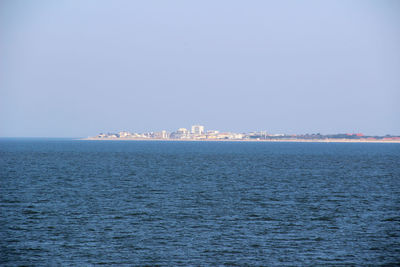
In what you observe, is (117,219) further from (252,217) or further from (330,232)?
(330,232)

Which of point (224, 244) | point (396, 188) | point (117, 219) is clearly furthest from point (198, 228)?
point (396, 188)

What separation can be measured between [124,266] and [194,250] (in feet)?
14.7

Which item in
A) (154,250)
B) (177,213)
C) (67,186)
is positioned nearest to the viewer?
(154,250)

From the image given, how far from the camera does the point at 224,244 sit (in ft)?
90.8

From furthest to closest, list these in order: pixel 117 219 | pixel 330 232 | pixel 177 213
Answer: pixel 177 213 → pixel 117 219 → pixel 330 232

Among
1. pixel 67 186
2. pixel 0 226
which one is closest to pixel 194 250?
pixel 0 226

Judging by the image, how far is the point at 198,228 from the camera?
104ft

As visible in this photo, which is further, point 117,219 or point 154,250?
point 117,219

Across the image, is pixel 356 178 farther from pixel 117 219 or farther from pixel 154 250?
pixel 154 250

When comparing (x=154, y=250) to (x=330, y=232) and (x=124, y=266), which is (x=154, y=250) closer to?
(x=124, y=266)

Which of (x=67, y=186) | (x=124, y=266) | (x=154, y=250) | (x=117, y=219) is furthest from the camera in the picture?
(x=67, y=186)

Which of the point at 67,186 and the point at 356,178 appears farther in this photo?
the point at 356,178

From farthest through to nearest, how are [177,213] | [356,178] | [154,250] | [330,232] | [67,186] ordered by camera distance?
[356,178]
[67,186]
[177,213]
[330,232]
[154,250]

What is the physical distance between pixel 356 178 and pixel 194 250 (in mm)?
48040
